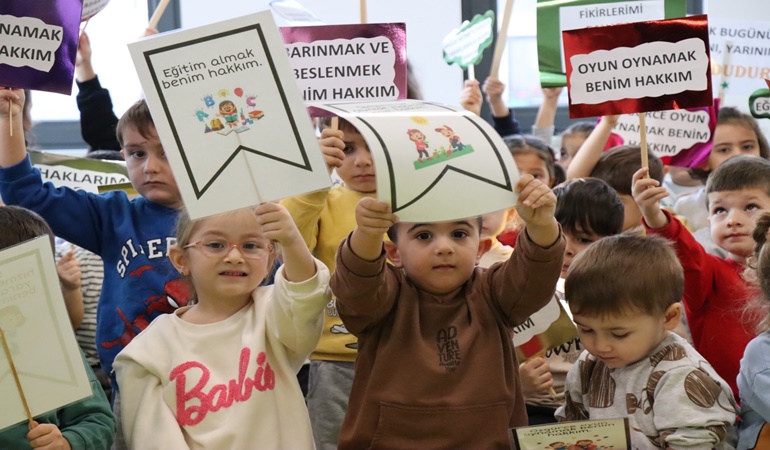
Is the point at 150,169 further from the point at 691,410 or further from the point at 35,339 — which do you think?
the point at 691,410

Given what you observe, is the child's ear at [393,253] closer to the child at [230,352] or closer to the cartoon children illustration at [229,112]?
the child at [230,352]

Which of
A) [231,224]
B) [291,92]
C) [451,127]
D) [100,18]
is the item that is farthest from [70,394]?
[100,18]

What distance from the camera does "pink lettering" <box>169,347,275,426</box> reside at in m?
2.23

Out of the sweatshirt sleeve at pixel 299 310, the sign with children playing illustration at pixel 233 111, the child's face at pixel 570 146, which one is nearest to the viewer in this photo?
the sign with children playing illustration at pixel 233 111

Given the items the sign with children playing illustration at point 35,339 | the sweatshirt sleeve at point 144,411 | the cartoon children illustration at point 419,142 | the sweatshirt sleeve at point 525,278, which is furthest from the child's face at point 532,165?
the sign with children playing illustration at point 35,339

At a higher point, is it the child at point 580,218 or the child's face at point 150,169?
the child's face at point 150,169

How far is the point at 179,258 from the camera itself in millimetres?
2428

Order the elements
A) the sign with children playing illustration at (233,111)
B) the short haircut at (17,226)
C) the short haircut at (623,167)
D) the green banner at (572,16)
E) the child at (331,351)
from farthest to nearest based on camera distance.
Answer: the green banner at (572,16) → the short haircut at (623,167) → the child at (331,351) → the short haircut at (17,226) → the sign with children playing illustration at (233,111)

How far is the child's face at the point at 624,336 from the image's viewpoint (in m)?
2.33

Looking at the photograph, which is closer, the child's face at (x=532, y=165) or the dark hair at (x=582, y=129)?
the child's face at (x=532, y=165)

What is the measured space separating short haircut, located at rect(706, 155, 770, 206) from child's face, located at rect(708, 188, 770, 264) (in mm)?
14

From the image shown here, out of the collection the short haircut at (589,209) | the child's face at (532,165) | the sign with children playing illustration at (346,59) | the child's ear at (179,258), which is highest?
the sign with children playing illustration at (346,59)

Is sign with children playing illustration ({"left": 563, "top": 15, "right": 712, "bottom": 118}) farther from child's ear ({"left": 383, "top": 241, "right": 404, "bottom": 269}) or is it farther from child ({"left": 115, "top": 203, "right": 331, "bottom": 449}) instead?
child ({"left": 115, "top": 203, "right": 331, "bottom": 449})

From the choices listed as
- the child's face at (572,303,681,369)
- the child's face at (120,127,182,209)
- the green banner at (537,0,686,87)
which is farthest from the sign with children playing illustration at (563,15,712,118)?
the child's face at (120,127,182,209)
